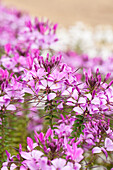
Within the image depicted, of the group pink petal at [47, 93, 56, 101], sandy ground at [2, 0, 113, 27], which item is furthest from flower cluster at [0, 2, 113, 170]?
sandy ground at [2, 0, 113, 27]

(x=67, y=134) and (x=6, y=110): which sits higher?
(x=6, y=110)

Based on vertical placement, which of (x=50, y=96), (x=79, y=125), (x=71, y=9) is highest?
(x=71, y=9)

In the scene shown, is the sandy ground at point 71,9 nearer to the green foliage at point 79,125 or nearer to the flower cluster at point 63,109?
the flower cluster at point 63,109

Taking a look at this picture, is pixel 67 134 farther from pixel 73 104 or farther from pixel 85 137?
pixel 73 104

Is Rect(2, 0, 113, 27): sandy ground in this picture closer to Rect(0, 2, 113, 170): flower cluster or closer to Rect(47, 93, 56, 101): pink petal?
Rect(0, 2, 113, 170): flower cluster

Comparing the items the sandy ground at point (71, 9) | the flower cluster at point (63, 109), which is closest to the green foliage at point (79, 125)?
the flower cluster at point (63, 109)

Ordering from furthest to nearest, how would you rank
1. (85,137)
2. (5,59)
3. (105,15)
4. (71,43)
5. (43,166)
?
1. (105,15)
2. (71,43)
3. (5,59)
4. (85,137)
5. (43,166)

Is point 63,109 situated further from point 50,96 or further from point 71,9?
point 71,9

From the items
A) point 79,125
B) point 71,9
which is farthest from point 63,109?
point 71,9

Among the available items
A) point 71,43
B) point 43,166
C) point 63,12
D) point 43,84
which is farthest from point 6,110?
point 63,12
